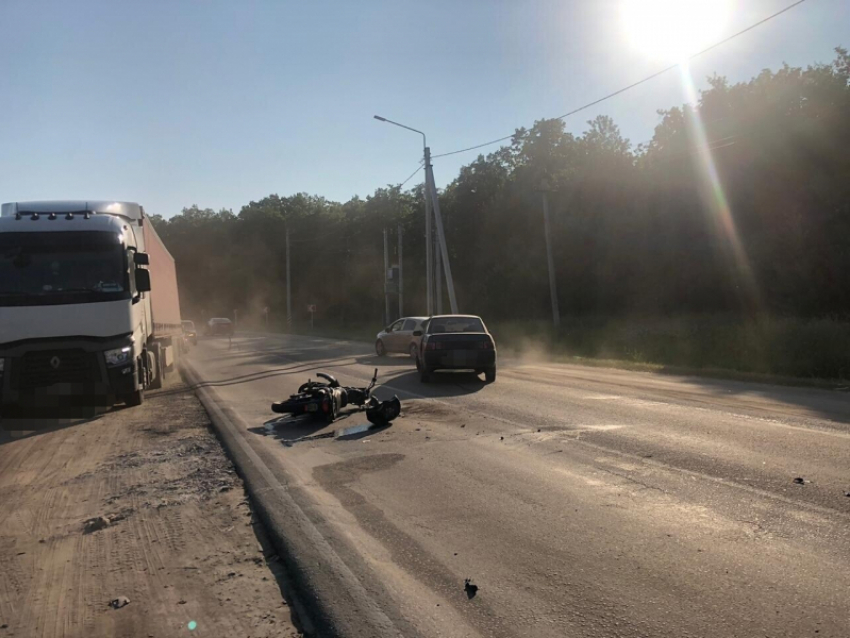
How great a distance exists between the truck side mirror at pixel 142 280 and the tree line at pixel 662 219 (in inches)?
951

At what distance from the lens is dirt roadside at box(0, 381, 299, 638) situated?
432cm

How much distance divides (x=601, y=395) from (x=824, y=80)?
28.6 meters

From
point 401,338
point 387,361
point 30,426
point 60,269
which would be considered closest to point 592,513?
point 30,426

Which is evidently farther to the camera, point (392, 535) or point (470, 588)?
point (392, 535)

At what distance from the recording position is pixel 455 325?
59.4 ft

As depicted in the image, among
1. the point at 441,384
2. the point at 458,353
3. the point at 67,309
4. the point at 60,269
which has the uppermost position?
the point at 60,269

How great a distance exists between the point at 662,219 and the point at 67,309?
33.6 metres

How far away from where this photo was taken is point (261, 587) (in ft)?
15.7

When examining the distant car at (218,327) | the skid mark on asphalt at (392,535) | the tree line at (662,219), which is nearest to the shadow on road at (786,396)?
the skid mark on asphalt at (392,535)

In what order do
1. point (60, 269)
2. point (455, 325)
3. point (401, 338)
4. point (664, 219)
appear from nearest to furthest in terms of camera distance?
point (60, 269)
point (455, 325)
point (401, 338)
point (664, 219)

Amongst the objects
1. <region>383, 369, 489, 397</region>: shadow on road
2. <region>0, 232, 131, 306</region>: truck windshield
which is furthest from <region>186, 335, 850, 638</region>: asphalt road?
<region>0, 232, 131, 306</region>: truck windshield

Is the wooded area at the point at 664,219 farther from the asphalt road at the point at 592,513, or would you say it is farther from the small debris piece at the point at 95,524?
the small debris piece at the point at 95,524

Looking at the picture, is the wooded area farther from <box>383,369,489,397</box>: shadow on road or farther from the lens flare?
<box>383,369,489,397</box>: shadow on road

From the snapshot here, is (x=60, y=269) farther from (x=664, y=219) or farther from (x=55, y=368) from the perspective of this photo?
(x=664, y=219)
